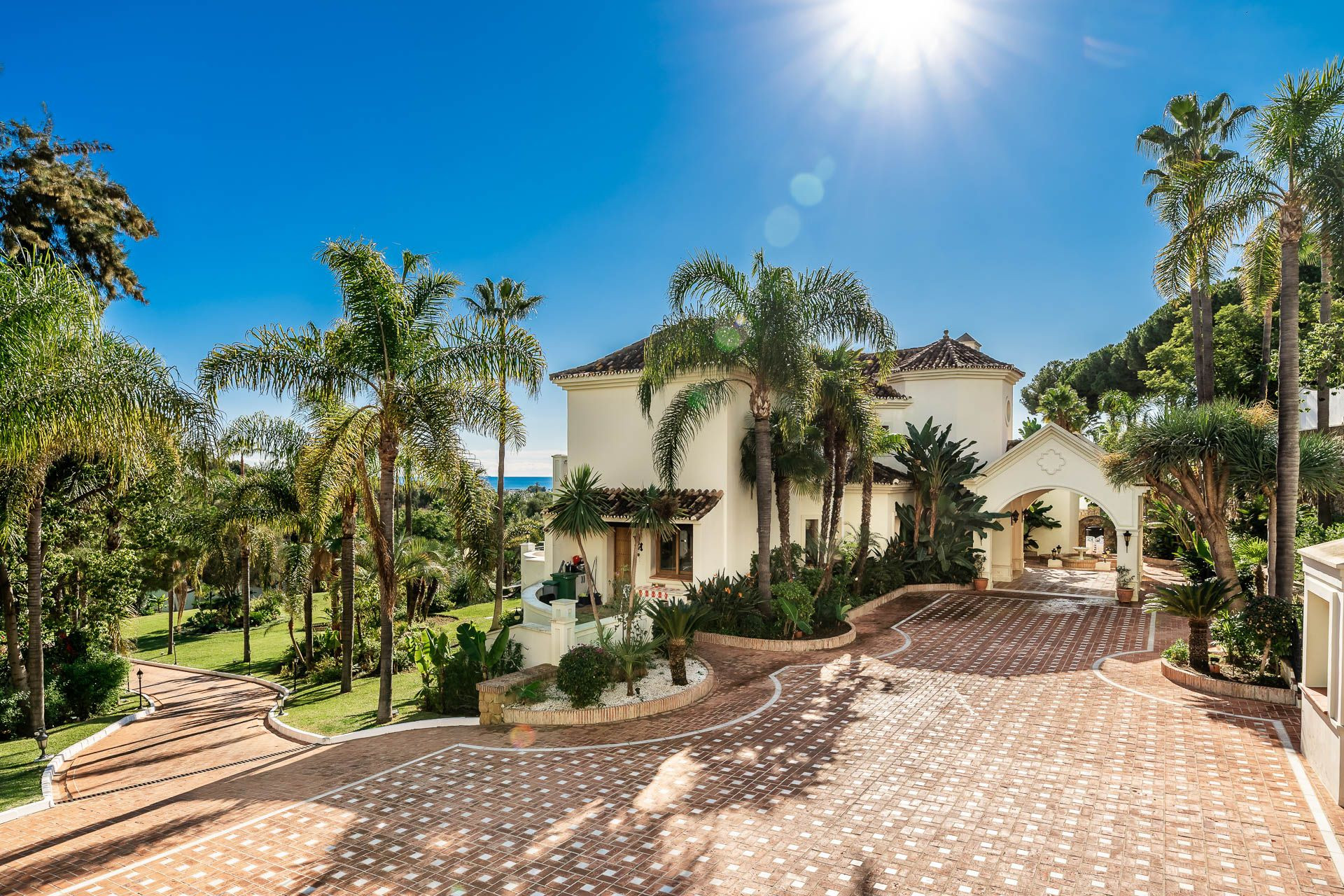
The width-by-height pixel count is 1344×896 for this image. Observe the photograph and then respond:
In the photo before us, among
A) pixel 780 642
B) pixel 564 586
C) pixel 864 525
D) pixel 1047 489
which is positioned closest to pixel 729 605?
pixel 780 642

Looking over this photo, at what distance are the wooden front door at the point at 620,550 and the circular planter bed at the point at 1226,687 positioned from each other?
12688 mm

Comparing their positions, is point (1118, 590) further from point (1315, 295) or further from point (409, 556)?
point (409, 556)

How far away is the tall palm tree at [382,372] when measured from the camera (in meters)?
13.4

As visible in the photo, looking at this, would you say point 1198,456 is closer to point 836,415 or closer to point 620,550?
point 836,415

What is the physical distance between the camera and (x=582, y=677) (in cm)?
1200

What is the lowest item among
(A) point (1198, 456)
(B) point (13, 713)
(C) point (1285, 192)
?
(B) point (13, 713)

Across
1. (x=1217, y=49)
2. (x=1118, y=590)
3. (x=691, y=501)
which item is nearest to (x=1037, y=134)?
(x=1217, y=49)

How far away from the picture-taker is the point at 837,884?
654 centimetres

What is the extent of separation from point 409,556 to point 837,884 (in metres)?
20.3

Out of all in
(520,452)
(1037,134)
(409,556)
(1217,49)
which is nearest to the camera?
(1217,49)

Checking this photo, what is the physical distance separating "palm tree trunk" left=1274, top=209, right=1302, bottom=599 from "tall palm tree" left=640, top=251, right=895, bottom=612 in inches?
279

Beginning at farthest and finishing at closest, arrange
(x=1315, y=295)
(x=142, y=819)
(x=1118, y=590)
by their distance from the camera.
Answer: (x=1315, y=295) < (x=1118, y=590) < (x=142, y=819)

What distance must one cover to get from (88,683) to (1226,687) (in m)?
25.0

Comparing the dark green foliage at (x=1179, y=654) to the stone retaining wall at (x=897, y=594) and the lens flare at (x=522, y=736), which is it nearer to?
the stone retaining wall at (x=897, y=594)
